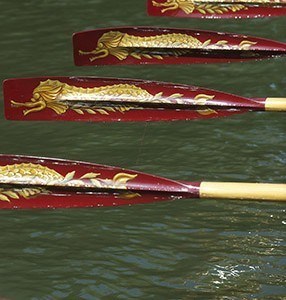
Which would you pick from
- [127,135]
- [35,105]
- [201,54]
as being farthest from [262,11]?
[35,105]

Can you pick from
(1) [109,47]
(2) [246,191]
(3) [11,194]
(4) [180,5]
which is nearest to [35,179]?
(3) [11,194]

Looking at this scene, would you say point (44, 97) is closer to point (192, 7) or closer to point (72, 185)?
point (72, 185)

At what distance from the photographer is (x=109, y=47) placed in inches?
312

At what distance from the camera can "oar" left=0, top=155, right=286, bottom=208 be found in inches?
237

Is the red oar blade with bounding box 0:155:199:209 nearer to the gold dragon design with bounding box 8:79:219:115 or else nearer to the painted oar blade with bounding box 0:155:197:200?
the painted oar blade with bounding box 0:155:197:200

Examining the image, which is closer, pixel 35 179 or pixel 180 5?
pixel 35 179

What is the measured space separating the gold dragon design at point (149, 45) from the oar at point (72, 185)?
179 cm

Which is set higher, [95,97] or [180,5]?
[180,5]

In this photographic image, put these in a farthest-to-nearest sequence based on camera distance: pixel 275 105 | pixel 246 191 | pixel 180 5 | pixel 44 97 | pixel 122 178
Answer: pixel 180 5 < pixel 44 97 < pixel 275 105 < pixel 122 178 < pixel 246 191

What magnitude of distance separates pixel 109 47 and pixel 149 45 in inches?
9.8

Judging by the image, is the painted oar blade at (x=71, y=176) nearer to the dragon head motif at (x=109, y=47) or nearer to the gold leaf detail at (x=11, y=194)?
the gold leaf detail at (x=11, y=194)

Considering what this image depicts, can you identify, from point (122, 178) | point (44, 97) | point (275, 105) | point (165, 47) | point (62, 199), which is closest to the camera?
point (122, 178)

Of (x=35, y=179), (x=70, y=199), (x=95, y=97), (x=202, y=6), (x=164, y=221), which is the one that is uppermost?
(x=202, y=6)

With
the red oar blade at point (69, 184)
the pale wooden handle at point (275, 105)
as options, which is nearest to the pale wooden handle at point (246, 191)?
the red oar blade at point (69, 184)
